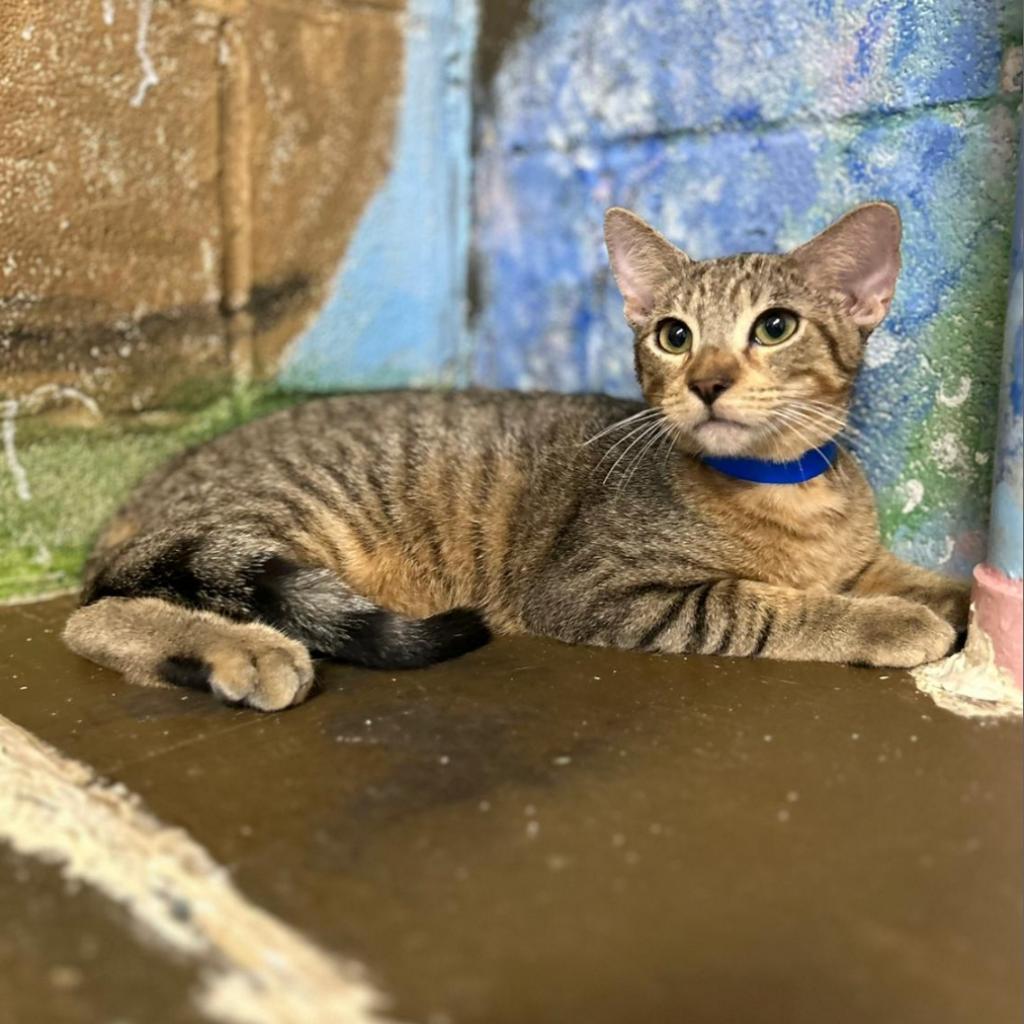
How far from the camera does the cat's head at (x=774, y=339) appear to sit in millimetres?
1888

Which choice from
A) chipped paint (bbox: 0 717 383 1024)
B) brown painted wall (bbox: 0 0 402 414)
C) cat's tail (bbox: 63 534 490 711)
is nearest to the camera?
chipped paint (bbox: 0 717 383 1024)

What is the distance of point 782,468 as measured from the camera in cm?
205

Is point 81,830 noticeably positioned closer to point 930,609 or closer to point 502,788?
point 502,788

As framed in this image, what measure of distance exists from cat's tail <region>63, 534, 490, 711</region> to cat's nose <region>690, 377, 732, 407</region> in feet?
2.15

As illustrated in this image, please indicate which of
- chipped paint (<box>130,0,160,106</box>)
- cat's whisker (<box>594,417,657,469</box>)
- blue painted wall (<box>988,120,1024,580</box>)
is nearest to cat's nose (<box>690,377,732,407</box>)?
cat's whisker (<box>594,417,657,469</box>)

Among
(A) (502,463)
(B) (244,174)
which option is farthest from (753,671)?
(B) (244,174)

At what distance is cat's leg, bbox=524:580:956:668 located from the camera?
1879 mm

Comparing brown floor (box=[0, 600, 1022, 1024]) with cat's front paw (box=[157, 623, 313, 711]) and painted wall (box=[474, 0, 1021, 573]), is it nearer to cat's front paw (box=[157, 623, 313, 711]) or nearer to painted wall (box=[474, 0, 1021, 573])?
cat's front paw (box=[157, 623, 313, 711])

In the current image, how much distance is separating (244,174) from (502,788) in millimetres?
2007

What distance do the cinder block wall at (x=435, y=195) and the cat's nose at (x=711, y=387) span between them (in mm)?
638

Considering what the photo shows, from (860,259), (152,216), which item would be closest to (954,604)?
(860,259)

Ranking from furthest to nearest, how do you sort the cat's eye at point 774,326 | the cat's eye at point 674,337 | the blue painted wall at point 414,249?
the blue painted wall at point 414,249, the cat's eye at point 674,337, the cat's eye at point 774,326

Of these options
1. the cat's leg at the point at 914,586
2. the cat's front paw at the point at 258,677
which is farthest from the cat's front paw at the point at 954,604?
the cat's front paw at the point at 258,677

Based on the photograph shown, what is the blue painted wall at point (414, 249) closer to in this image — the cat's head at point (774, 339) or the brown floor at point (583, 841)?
the cat's head at point (774, 339)
